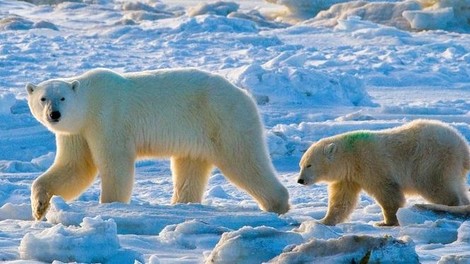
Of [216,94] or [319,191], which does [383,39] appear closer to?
[319,191]

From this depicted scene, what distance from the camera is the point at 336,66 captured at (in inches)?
634

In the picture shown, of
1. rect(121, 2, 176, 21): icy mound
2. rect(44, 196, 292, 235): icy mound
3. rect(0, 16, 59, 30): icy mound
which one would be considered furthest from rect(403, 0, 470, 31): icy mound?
rect(44, 196, 292, 235): icy mound

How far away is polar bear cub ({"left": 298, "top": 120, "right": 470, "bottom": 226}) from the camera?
648 centimetres

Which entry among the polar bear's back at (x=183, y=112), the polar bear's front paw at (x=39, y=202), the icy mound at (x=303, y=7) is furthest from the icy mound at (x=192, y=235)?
the icy mound at (x=303, y=7)

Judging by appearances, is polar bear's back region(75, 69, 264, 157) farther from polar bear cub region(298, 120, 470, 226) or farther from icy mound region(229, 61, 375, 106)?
icy mound region(229, 61, 375, 106)

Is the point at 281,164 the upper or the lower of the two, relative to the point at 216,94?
lower

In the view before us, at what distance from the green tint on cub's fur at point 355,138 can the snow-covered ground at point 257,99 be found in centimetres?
50

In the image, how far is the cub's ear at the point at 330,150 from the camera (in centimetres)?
680

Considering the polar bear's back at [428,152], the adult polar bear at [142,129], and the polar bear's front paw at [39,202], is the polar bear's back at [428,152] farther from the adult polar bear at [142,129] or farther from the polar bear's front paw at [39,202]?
the polar bear's front paw at [39,202]

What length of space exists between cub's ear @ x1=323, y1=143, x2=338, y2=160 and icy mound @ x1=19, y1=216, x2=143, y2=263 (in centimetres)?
303

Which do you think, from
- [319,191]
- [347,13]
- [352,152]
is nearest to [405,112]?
[319,191]

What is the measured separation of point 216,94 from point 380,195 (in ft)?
4.27

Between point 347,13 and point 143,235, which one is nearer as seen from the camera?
point 143,235

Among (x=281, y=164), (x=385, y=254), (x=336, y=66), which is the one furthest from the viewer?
(x=336, y=66)
